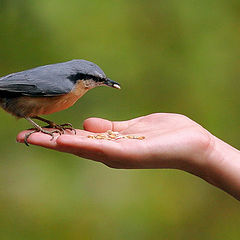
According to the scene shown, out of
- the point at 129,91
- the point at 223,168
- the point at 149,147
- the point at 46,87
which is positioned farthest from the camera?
the point at 129,91

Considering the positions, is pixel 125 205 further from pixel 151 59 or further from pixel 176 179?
pixel 151 59

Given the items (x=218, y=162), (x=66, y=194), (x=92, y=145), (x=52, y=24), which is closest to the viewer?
(x=92, y=145)

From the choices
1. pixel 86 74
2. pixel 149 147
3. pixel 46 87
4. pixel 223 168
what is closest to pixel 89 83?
pixel 86 74

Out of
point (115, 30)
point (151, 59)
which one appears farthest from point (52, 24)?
point (151, 59)

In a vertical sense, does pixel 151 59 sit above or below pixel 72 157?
above

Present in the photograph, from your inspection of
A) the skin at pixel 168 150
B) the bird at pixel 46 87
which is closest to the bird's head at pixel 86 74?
the bird at pixel 46 87

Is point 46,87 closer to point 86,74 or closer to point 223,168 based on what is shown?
point 86,74

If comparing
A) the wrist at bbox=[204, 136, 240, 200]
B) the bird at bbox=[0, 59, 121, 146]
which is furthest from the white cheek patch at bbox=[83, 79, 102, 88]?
the wrist at bbox=[204, 136, 240, 200]
